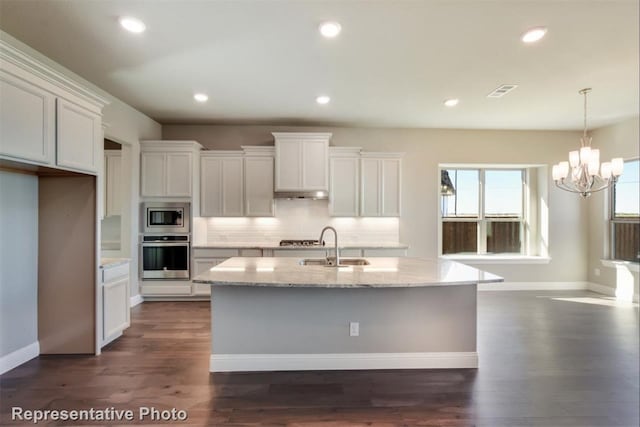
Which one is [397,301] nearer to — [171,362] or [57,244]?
[171,362]

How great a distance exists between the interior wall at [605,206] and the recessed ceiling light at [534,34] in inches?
143

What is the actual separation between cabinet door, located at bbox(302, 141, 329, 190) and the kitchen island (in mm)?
2388

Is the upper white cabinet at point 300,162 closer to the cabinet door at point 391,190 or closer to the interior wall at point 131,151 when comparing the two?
the cabinet door at point 391,190

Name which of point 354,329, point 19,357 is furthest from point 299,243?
point 19,357

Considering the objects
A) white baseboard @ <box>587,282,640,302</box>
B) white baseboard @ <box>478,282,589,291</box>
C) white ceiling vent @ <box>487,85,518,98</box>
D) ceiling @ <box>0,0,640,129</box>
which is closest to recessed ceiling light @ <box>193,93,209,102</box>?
ceiling @ <box>0,0,640,129</box>

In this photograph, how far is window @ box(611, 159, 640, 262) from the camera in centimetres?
490

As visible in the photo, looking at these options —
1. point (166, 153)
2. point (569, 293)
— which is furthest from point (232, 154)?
point (569, 293)

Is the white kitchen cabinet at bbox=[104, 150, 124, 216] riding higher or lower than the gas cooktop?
higher

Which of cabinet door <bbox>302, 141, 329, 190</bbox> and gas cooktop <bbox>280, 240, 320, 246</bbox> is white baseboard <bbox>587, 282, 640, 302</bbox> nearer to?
gas cooktop <bbox>280, 240, 320, 246</bbox>

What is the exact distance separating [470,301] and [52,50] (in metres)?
4.35

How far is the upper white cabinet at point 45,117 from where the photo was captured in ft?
7.15

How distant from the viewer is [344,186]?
515 centimetres

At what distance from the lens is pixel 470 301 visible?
274 cm

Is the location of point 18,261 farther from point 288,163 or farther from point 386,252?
point 386,252
